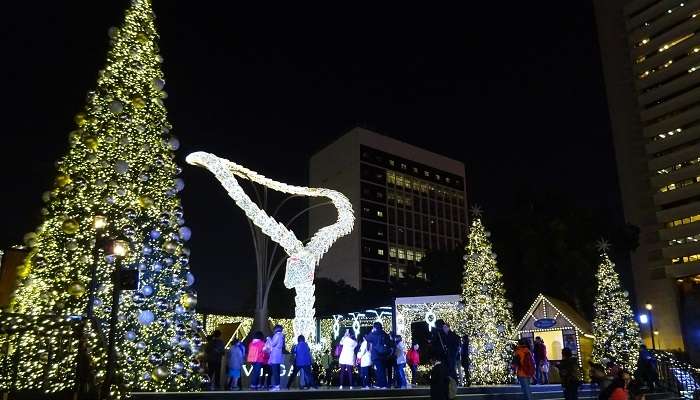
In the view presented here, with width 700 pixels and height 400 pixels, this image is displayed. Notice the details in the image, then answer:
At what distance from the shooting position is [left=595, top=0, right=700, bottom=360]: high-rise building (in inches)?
2167

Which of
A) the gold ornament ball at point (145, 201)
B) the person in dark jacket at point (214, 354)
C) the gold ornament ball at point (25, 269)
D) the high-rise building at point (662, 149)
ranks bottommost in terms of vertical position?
the person in dark jacket at point (214, 354)

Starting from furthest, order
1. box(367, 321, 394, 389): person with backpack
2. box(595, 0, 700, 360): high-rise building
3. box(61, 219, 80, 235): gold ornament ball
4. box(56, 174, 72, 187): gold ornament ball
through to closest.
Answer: box(595, 0, 700, 360): high-rise building, box(367, 321, 394, 389): person with backpack, box(56, 174, 72, 187): gold ornament ball, box(61, 219, 80, 235): gold ornament ball

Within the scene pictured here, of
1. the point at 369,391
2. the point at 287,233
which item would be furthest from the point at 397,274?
the point at 369,391

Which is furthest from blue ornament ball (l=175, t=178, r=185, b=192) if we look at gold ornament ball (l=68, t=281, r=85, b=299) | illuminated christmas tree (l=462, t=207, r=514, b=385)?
illuminated christmas tree (l=462, t=207, r=514, b=385)

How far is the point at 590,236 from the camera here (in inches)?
1489

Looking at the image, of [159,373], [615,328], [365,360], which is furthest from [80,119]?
[615,328]

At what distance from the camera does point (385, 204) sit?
92125mm

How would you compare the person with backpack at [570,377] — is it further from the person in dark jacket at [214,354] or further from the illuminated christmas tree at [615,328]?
the illuminated christmas tree at [615,328]

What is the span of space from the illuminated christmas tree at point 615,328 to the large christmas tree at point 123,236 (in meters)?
18.3

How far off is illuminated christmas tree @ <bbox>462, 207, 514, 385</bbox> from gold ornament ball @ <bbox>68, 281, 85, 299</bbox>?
1404 centimetres

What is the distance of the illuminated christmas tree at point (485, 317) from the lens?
2130cm

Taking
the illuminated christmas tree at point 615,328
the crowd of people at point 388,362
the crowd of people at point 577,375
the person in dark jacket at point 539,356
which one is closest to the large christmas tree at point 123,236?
the crowd of people at point 388,362

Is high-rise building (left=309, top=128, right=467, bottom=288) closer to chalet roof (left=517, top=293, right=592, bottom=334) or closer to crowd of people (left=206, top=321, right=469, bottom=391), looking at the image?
chalet roof (left=517, top=293, right=592, bottom=334)

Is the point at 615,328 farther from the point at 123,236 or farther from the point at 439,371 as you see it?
the point at 123,236
